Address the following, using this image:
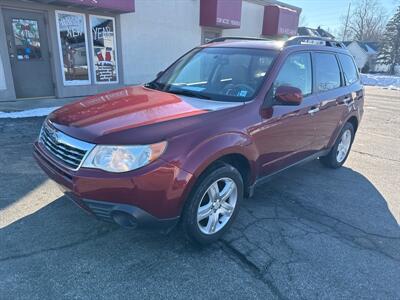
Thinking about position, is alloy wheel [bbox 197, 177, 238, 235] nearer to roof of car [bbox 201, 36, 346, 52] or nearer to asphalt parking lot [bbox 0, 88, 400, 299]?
asphalt parking lot [bbox 0, 88, 400, 299]

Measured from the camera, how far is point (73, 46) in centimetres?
925

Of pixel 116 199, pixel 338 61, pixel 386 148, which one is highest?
pixel 338 61

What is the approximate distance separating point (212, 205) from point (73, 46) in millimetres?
8216

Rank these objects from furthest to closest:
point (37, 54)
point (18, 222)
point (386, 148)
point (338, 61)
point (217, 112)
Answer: point (37, 54)
point (386, 148)
point (338, 61)
point (18, 222)
point (217, 112)

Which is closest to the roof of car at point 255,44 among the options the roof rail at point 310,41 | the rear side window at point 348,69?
the roof rail at point 310,41

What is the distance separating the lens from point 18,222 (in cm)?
312

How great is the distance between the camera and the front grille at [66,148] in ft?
7.96

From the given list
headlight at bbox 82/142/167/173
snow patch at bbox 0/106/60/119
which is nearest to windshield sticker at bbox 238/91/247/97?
headlight at bbox 82/142/167/173

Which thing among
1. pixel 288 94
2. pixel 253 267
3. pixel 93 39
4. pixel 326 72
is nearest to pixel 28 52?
pixel 93 39

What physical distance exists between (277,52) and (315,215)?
1.92m

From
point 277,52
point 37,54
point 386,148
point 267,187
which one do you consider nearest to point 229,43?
point 277,52

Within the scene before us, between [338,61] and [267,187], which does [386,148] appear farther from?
[267,187]

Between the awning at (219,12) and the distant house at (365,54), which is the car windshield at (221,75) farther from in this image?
the distant house at (365,54)

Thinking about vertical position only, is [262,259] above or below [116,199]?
below
